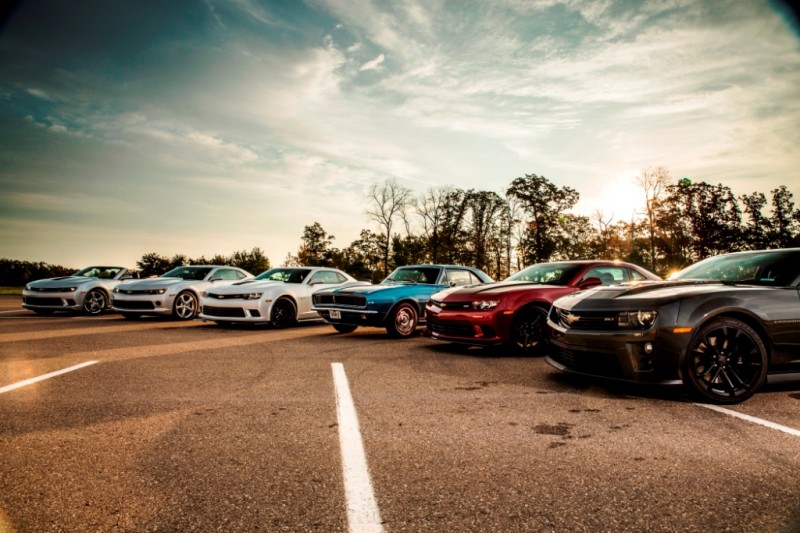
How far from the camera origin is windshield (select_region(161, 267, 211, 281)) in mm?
13711

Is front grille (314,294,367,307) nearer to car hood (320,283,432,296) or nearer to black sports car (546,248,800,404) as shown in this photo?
car hood (320,283,432,296)

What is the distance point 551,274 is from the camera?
7887mm

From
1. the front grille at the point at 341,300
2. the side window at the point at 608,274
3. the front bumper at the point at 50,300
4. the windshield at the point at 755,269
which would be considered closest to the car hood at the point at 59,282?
the front bumper at the point at 50,300

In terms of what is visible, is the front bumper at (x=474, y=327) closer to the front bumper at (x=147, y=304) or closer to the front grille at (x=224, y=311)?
the front grille at (x=224, y=311)

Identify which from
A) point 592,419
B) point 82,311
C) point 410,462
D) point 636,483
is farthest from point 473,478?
point 82,311

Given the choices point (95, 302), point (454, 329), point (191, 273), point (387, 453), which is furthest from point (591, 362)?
point (95, 302)

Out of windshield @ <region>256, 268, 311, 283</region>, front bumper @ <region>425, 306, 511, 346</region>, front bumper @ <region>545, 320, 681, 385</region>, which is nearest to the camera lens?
front bumper @ <region>545, 320, 681, 385</region>

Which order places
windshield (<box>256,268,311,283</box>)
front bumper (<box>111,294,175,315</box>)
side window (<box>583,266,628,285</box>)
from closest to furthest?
side window (<box>583,266,628,285</box>) → windshield (<box>256,268,311,283</box>) → front bumper (<box>111,294,175,315</box>)

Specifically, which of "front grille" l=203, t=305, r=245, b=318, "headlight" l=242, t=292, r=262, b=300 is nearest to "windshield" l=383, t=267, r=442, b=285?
"headlight" l=242, t=292, r=262, b=300

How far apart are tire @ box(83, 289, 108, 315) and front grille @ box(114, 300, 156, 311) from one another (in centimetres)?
186

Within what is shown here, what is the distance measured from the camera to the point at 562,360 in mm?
5184

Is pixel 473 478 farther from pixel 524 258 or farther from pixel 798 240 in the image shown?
pixel 798 240

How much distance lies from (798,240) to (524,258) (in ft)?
91.9

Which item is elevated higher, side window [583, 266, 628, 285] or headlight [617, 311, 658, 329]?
side window [583, 266, 628, 285]
